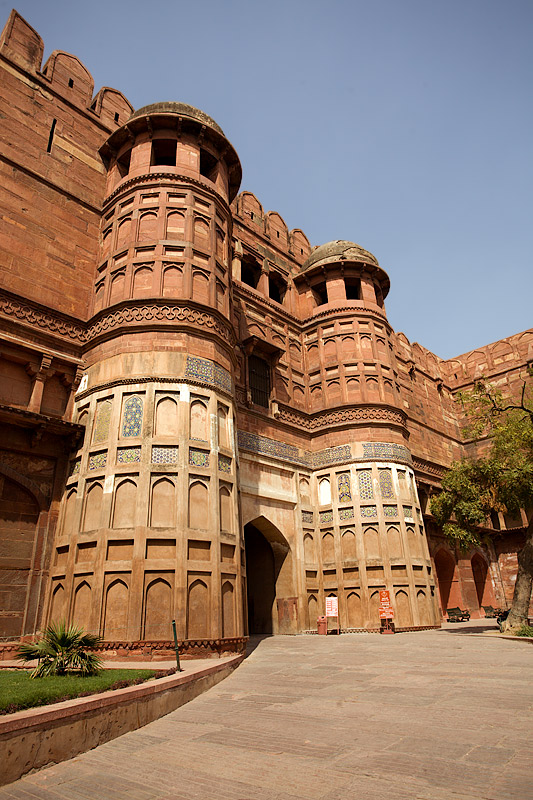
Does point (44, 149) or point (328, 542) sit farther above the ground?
point (44, 149)

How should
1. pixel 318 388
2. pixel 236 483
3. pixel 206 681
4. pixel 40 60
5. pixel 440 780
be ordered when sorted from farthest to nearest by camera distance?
pixel 318 388, pixel 40 60, pixel 236 483, pixel 206 681, pixel 440 780

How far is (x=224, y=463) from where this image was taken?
457 inches

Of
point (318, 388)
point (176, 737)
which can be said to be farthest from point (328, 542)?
point (176, 737)

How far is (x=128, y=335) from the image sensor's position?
12.0 meters

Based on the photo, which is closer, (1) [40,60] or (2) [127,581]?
(2) [127,581]

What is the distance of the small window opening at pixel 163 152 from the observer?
50.3 ft

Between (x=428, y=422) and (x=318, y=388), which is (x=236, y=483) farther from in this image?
(x=428, y=422)

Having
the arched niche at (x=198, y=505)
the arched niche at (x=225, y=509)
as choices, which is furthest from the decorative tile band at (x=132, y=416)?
the arched niche at (x=225, y=509)

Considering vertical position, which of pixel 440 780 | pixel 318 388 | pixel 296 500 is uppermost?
pixel 318 388

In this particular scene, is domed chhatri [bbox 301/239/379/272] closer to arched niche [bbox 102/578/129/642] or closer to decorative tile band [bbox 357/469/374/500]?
decorative tile band [bbox 357/469/374/500]

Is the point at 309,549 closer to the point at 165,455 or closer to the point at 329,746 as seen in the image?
the point at 165,455

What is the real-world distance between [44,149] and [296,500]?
12978 mm

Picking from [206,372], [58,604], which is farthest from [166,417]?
[58,604]

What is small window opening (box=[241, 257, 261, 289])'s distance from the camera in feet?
67.9
